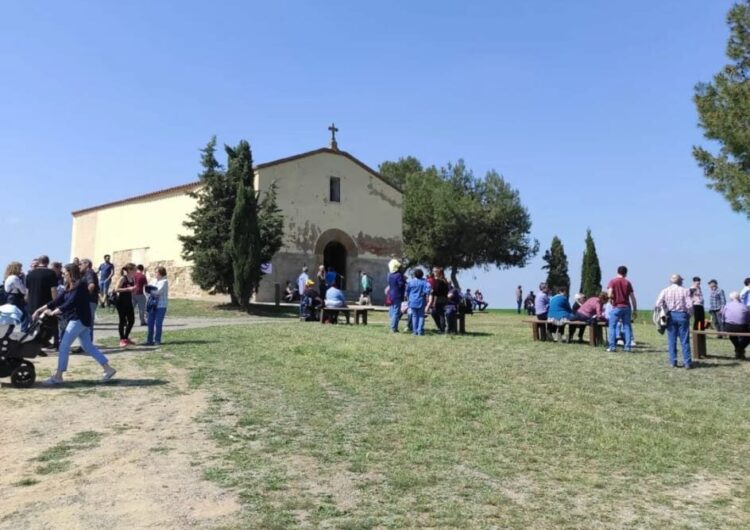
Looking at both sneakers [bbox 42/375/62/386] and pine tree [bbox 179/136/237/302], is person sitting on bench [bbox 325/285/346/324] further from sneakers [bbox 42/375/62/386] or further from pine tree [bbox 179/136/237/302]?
A: sneakers [bbox 42/375/62/386]

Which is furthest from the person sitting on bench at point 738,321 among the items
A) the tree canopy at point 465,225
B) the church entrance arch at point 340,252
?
the tree canopy at point 465,225

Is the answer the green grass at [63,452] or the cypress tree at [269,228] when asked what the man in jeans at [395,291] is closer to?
the green grass at [63,452]

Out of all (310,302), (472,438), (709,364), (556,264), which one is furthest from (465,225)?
(472,438)

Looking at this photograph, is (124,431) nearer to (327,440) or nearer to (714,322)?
(327,440)

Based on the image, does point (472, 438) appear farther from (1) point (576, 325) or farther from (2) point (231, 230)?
(2) point (231, 230)

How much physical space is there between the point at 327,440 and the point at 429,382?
333cm

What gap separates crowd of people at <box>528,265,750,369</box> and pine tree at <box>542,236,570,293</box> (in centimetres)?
3157

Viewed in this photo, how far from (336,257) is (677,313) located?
2427 cm

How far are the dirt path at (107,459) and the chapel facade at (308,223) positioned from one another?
22.2 metres

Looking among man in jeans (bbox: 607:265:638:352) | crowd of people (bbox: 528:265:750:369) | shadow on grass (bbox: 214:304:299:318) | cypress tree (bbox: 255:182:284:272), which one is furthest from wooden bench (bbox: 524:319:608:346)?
cypress tree (bbox: 255:182:284:272)

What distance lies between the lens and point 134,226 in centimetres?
3647

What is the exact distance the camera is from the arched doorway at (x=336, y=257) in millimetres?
34125

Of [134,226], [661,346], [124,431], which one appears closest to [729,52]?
[661,346]

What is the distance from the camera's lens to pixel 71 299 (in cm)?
861
